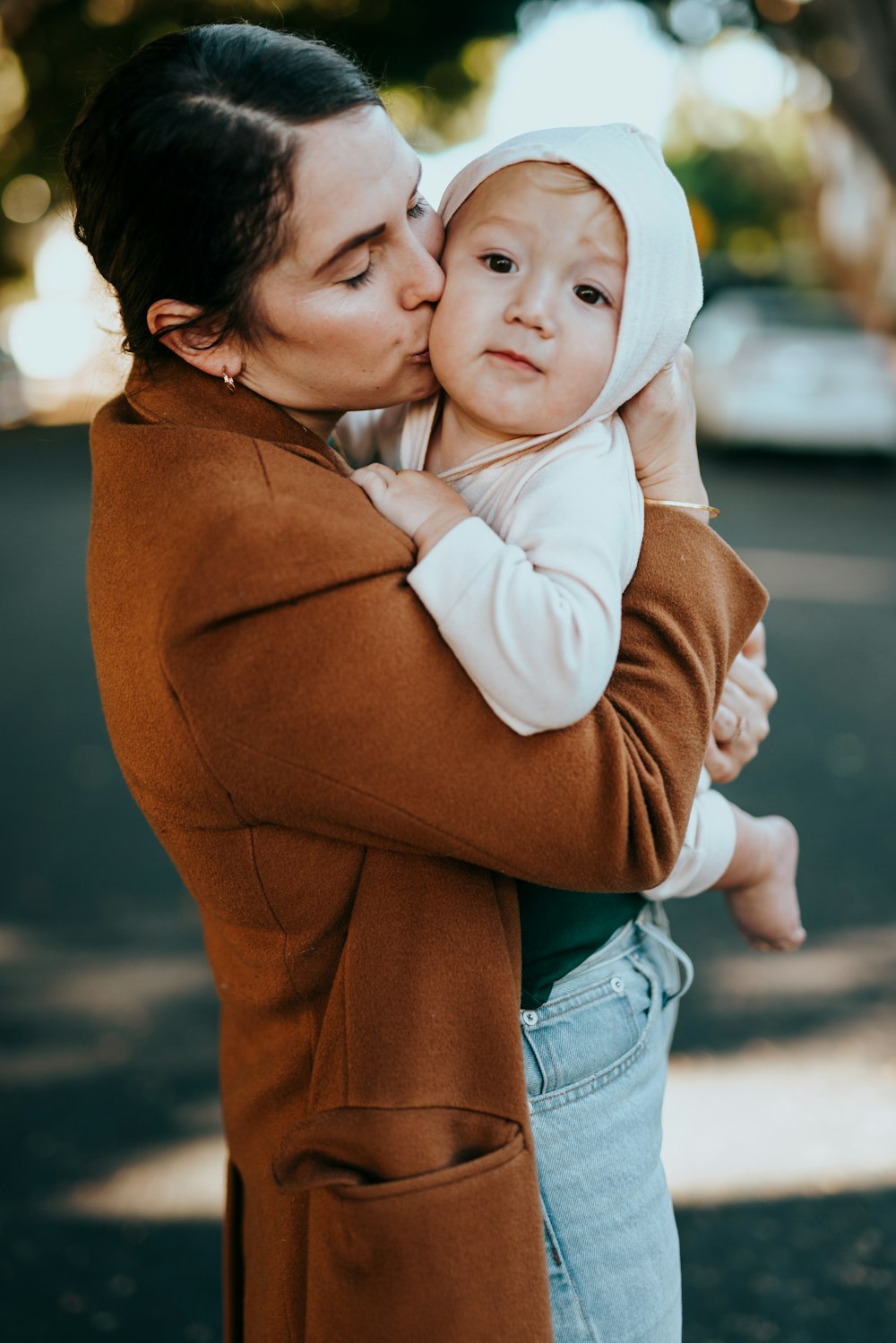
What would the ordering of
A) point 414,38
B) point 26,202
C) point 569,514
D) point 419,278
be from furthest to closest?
point 26,202 → point 414,38 → point 419,278 → point 569,514

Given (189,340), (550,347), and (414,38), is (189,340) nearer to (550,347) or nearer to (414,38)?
(550,347)

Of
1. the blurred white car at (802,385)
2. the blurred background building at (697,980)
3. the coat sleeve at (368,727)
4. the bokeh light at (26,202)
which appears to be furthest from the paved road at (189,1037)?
the bokeh light at (26,202)

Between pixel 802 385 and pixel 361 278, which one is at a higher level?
pixel 802 385

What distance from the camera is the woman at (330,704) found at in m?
1.31

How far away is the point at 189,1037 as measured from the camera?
3.79 metres

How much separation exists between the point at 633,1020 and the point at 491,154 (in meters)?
1.17

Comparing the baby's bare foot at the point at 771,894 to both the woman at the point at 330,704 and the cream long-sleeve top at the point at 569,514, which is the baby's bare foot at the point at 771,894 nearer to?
the cream long-sleeve top at the point at 569,514

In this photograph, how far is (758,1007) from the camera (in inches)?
153

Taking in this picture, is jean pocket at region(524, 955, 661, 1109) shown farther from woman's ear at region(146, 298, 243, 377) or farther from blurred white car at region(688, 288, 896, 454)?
blurred white car at region(688, 288, 896, 454)

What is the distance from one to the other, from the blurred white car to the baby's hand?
1064 centimetres

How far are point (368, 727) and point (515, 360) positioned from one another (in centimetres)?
57

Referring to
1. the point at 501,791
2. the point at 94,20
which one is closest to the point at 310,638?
the point at 501,791

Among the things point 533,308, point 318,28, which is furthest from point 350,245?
point 318,28

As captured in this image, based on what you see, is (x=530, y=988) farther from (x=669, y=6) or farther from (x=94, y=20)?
(x=94, y=20)
